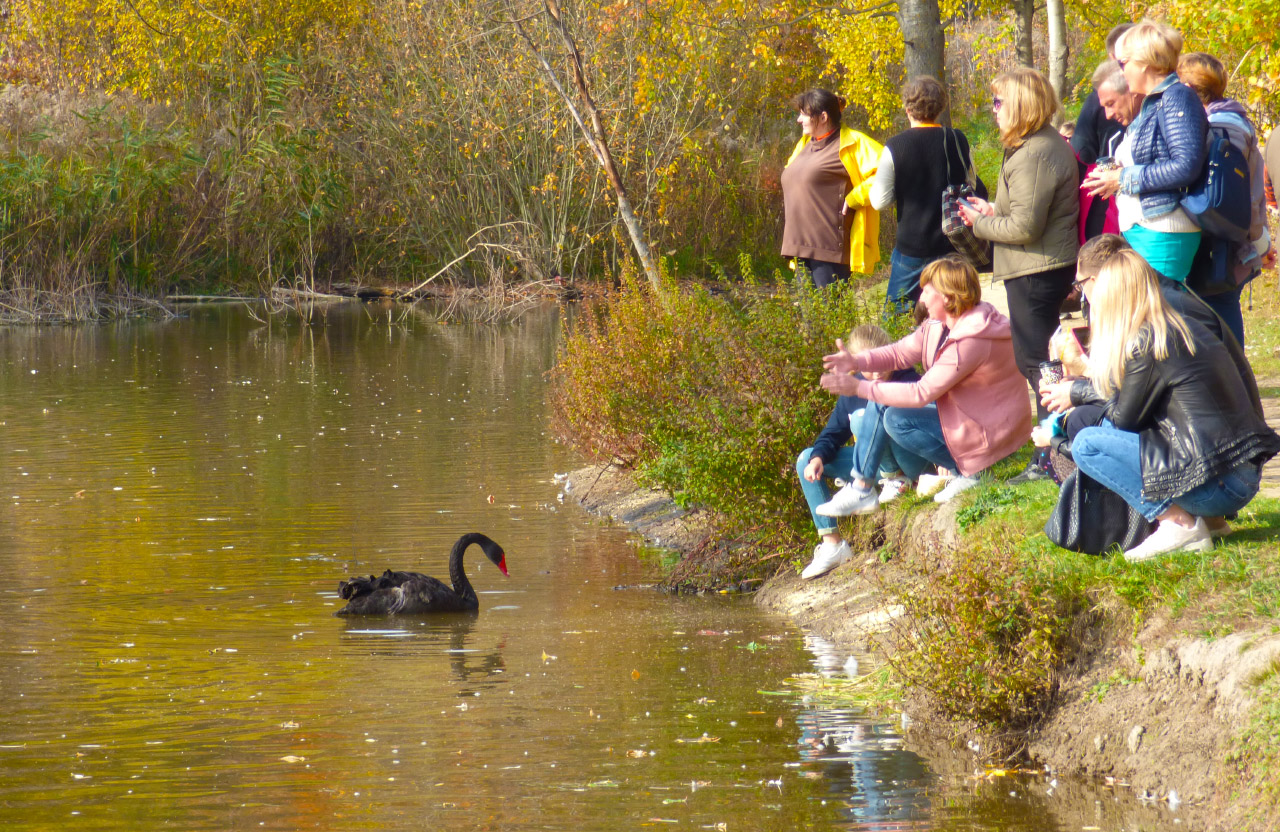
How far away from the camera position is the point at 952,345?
7523 millimetres

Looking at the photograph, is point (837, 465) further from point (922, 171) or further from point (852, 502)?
point (922, 171)

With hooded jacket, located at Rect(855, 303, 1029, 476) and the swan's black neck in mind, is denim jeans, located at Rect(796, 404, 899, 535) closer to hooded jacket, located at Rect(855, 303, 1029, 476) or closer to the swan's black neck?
hooded jacket, located at Rect(855, 303, 1029, 476)

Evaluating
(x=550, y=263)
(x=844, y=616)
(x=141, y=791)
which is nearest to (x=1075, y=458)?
(x=844, y=616)

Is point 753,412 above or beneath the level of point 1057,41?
beneath

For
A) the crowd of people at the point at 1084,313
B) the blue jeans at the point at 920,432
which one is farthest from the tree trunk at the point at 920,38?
the blue jeans at the point at 920,432

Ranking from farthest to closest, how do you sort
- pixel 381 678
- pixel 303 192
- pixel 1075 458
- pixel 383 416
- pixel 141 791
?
pixel 303 192
pixel 383 416
pixel 381 678
pixel 1075 458
pixel 141 791

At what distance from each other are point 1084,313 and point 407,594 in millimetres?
3902

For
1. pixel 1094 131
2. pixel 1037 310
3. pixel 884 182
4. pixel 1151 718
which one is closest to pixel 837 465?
pixel 1037 310

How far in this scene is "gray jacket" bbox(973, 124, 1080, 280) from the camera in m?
7.75

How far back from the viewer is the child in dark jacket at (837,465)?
8.09 metres

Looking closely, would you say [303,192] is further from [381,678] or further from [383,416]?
[381,678]

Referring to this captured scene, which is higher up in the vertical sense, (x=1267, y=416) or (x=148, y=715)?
(x=1267, y=416)

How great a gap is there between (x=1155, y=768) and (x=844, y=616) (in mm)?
2730

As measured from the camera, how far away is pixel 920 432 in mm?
7832
